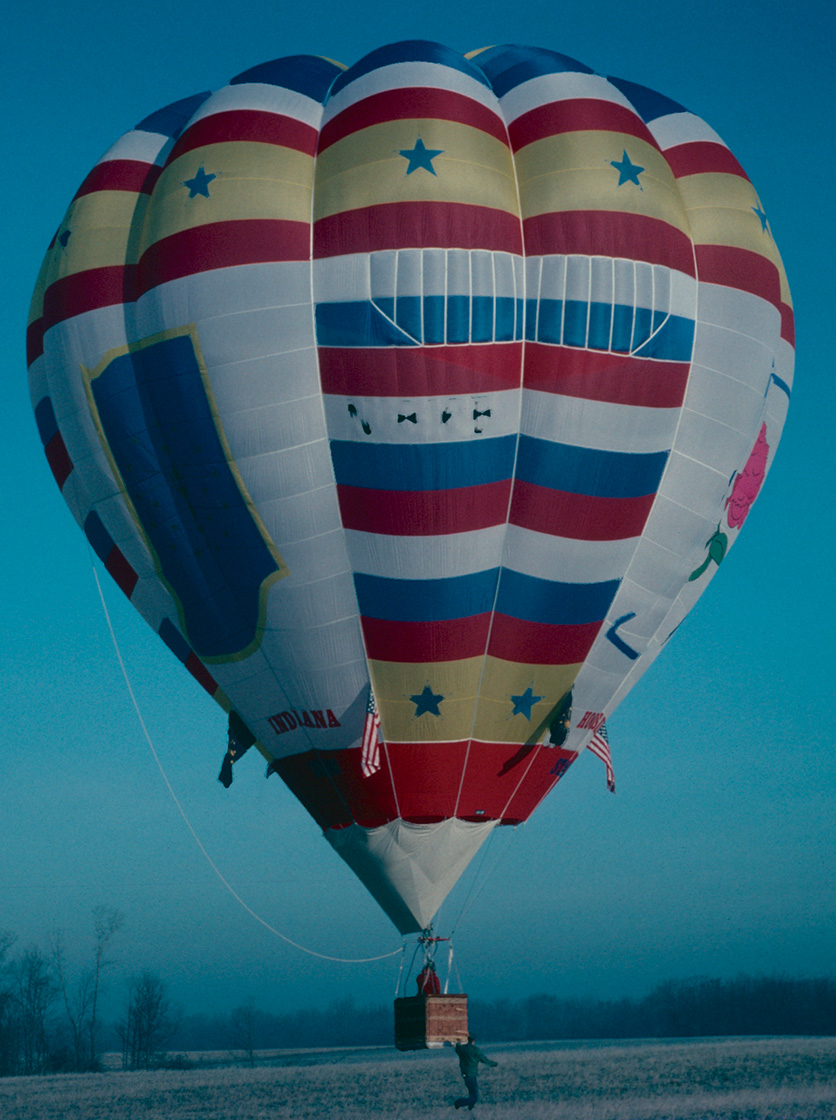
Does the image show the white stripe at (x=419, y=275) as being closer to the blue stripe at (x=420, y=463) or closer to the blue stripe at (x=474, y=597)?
the blue stripe at (x=420, y=463)

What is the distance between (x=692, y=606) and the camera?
17844mm

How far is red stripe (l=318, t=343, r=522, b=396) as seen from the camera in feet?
47.1

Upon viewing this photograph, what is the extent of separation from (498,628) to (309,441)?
344 cm

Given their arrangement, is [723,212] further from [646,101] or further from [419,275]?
[419,275]

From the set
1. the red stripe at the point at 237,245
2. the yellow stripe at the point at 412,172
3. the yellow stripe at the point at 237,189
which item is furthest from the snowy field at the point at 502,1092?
the yellow stripe at the point at 237,189

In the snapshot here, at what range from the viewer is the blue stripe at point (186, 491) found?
49.5ft

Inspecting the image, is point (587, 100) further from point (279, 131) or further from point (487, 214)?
point (279, 131)

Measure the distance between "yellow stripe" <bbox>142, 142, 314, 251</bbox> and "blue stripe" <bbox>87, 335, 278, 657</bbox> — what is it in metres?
1.62

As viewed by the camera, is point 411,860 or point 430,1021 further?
point 411,860

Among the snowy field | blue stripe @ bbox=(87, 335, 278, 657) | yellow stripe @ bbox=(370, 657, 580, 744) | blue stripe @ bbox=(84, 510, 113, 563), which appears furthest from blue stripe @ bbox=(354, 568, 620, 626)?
the snowy field

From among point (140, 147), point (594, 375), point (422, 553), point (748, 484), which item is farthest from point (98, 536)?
point (748, 484)

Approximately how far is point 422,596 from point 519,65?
7.61 meters

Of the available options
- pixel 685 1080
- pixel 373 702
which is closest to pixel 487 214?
pixel 373 702

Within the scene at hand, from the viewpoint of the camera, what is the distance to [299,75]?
16484mm
